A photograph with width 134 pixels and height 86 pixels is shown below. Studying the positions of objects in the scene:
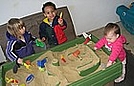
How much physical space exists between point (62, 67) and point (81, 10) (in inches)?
42.3

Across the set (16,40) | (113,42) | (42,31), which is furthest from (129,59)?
(16,40)

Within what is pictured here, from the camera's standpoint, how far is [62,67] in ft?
7.15

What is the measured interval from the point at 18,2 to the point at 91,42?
0.78 meters

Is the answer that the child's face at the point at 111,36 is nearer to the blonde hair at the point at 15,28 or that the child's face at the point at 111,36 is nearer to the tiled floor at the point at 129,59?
the tiled floor at the point at 129,59

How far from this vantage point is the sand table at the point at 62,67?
2.09m

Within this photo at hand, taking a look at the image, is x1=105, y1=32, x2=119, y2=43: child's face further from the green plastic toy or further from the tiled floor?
the green plastic toy

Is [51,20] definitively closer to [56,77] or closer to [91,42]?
[91,42]

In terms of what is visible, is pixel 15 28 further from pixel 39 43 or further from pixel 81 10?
pixel 81 10

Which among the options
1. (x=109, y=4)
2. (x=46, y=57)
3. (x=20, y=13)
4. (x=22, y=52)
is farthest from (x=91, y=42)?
(x=109, y=4)

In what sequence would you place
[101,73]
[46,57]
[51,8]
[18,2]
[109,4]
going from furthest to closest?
1. [109,4]
2. [18,2]
3. [51,8]
4. [46,57]
5. [101,73]

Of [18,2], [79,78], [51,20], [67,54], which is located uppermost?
[18,2]

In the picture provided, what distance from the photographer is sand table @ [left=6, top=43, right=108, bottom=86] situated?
6.85 feet

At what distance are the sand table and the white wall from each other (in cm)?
66

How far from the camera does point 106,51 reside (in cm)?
229
